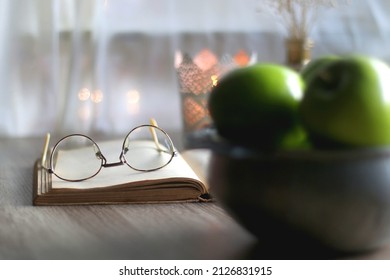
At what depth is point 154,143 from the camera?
1.08 meters

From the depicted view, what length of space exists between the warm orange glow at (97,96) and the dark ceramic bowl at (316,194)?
1.12 m

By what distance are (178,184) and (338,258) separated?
11.6 inches

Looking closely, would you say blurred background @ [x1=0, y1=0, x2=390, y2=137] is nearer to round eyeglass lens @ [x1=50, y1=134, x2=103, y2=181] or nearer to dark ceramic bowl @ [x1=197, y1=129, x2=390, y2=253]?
round eyeglass lens @ [x1=50, y1=134, x2=103, y2=181]

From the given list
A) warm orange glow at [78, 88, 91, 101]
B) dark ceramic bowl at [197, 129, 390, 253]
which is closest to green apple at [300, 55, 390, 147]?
dark ceramic bowl at [197, 129, 390, 253]

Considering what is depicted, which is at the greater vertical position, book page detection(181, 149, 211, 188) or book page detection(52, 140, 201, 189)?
book page detection(52, 140, 201, 189)

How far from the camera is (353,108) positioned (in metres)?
0.54

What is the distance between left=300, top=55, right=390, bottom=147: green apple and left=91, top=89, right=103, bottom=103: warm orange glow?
1.16m

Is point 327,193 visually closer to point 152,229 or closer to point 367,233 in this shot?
point 367,233

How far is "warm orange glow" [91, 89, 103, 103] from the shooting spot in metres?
1.66

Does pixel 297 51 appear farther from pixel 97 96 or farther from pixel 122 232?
pixel 122 232

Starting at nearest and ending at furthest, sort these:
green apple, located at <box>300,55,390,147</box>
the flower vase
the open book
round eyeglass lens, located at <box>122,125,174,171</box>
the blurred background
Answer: green apple, located at <box>300,55,390,147</box>, the open book, round eyeglass lens, located at <box>122,125,174,171</box>, the flower vase, the blurred background

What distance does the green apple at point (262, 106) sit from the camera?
57 cm

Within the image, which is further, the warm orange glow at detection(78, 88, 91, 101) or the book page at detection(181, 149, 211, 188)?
the warm orange glow at detection(78, 88, 91, 101)

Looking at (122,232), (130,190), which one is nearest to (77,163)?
(130,190)
